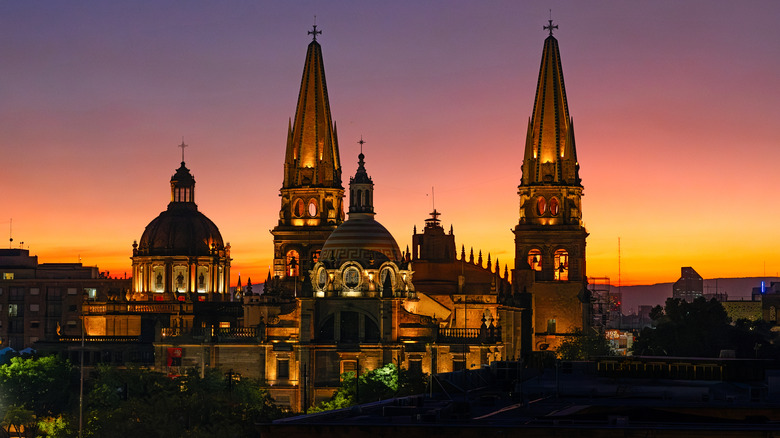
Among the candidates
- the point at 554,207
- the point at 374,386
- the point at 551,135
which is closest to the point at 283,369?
the point at 374,386

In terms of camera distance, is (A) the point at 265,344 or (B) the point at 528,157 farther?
(B) the point at 528,157

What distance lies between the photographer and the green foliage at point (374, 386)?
134 meters

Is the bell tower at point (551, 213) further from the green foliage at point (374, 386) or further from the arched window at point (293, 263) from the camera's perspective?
the green foliage at point (374, 386)

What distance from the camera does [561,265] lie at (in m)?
197

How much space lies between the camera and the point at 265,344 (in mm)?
165125

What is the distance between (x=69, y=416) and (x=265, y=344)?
4157 cm

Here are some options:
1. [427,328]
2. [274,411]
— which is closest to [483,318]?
[427,328]

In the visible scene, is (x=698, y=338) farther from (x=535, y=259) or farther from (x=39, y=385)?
(x=39, y=385)

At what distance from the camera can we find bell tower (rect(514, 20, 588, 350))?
194 m

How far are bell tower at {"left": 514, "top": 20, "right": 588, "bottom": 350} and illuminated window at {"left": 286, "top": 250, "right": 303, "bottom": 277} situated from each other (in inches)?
956

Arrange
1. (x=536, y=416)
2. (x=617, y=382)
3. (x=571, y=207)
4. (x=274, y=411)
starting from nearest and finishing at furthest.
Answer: (x=536, y=416), (x=617, y=382), (x=274, y=411), (x=571, y=207)

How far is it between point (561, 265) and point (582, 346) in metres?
14.3

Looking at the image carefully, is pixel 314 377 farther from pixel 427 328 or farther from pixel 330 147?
pixel 330 147

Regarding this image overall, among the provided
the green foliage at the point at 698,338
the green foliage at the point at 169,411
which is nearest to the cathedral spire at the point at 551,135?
the green foliage at the point at 698,338
